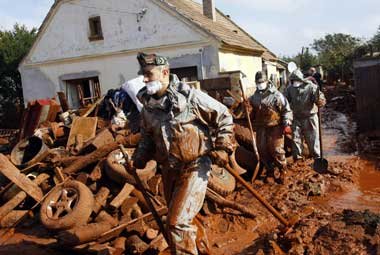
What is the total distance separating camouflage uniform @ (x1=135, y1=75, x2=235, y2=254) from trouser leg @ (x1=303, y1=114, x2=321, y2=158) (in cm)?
492

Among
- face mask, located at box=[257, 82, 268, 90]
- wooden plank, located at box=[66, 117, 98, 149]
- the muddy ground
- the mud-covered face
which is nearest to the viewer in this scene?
the mud-covered face

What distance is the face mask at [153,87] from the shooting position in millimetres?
3686

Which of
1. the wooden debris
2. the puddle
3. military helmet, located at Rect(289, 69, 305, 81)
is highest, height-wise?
military helmet, located at Rect(289, 69, 305, 81)

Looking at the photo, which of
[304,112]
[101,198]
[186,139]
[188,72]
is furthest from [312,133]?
[188,72]

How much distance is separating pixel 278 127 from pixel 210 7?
13245 mm

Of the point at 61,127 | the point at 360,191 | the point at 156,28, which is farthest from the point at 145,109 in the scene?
the point at 156,28

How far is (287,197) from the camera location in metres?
6.43

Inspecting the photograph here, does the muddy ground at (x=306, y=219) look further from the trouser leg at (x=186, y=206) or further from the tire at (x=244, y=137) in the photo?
the trouser leg at (x=186, y=206)

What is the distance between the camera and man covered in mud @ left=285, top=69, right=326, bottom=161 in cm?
820

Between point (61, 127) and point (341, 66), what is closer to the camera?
point (61, 127)

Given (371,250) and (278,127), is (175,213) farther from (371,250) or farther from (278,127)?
(278,127)

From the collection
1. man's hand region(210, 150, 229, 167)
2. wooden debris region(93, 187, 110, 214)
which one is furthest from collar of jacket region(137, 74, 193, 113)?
wooden debris region(93, 187, 110, 214)

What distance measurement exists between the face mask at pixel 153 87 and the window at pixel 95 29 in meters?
14.7

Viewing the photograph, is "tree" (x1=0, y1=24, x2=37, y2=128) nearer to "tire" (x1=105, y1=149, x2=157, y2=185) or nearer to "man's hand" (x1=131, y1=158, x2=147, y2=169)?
"tire" (x1=105, y1=149, x2=157, y2=185)
